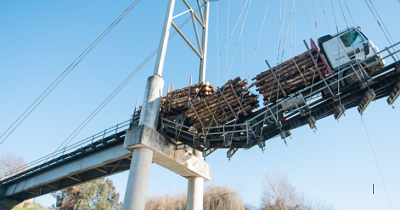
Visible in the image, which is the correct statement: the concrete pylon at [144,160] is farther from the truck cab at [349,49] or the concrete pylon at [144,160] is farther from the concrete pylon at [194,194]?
the truck cab at [349,49]

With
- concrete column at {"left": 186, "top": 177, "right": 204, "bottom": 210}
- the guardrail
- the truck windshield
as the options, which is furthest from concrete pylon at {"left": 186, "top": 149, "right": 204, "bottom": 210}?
the truck windshield

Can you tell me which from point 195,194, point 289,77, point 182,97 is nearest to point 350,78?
point 289,77

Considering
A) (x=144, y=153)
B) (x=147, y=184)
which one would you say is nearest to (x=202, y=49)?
(x=144, y=153)

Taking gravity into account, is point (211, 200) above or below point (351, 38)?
below

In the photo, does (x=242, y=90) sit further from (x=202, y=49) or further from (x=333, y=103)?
(x=202, y=49)

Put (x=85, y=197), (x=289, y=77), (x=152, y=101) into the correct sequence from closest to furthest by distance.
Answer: (x=289, y=77)
(x=152, y=101)
(x=85, y=197)

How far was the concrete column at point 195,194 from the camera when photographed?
18.4 m

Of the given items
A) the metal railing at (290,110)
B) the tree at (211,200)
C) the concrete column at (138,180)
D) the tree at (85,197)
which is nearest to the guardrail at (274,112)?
the metal railing at (290,110)

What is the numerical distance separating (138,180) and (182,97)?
637 centimetres

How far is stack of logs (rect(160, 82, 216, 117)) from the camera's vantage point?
1727 cm

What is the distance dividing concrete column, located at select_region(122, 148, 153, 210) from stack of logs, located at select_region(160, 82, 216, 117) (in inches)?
144

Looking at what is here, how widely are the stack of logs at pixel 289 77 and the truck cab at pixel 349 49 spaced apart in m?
0.57

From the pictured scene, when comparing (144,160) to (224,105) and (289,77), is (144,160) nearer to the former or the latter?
(224,105)

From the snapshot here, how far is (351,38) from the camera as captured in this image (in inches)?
490
